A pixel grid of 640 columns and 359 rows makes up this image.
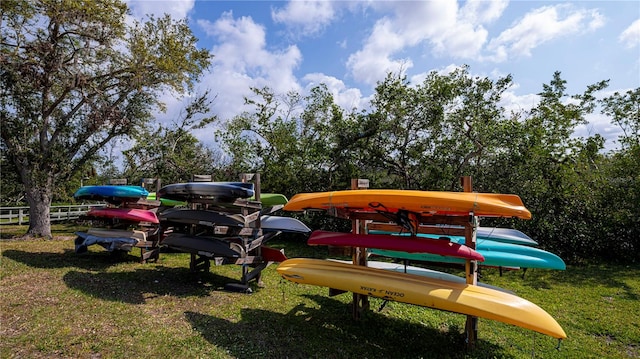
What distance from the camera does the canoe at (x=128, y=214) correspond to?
6.83m

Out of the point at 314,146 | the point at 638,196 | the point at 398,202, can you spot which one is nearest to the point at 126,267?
the point at 398,202

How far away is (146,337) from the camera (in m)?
3.79

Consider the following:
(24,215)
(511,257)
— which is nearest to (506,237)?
(511,257)

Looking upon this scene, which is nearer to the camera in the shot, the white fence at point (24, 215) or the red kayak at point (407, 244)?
the red kayak at point (407, 244)

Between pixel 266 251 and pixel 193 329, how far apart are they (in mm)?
2289

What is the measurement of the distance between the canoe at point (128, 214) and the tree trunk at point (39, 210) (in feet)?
14.2

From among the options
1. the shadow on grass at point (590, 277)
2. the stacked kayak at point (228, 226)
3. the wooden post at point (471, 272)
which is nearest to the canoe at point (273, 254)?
the stacked kayak at point (228, 226)

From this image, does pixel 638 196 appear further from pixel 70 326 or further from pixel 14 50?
pixel 14 50

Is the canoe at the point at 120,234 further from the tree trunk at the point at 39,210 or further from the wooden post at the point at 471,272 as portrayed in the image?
the wooden post at the point at 471,272

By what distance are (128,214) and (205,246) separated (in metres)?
2.58

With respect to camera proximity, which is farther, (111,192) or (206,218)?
(111,192)

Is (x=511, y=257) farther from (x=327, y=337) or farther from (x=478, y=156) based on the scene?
(x=478, y=156)

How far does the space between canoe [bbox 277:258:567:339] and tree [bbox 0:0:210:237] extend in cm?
899

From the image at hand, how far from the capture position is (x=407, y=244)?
3.94m
